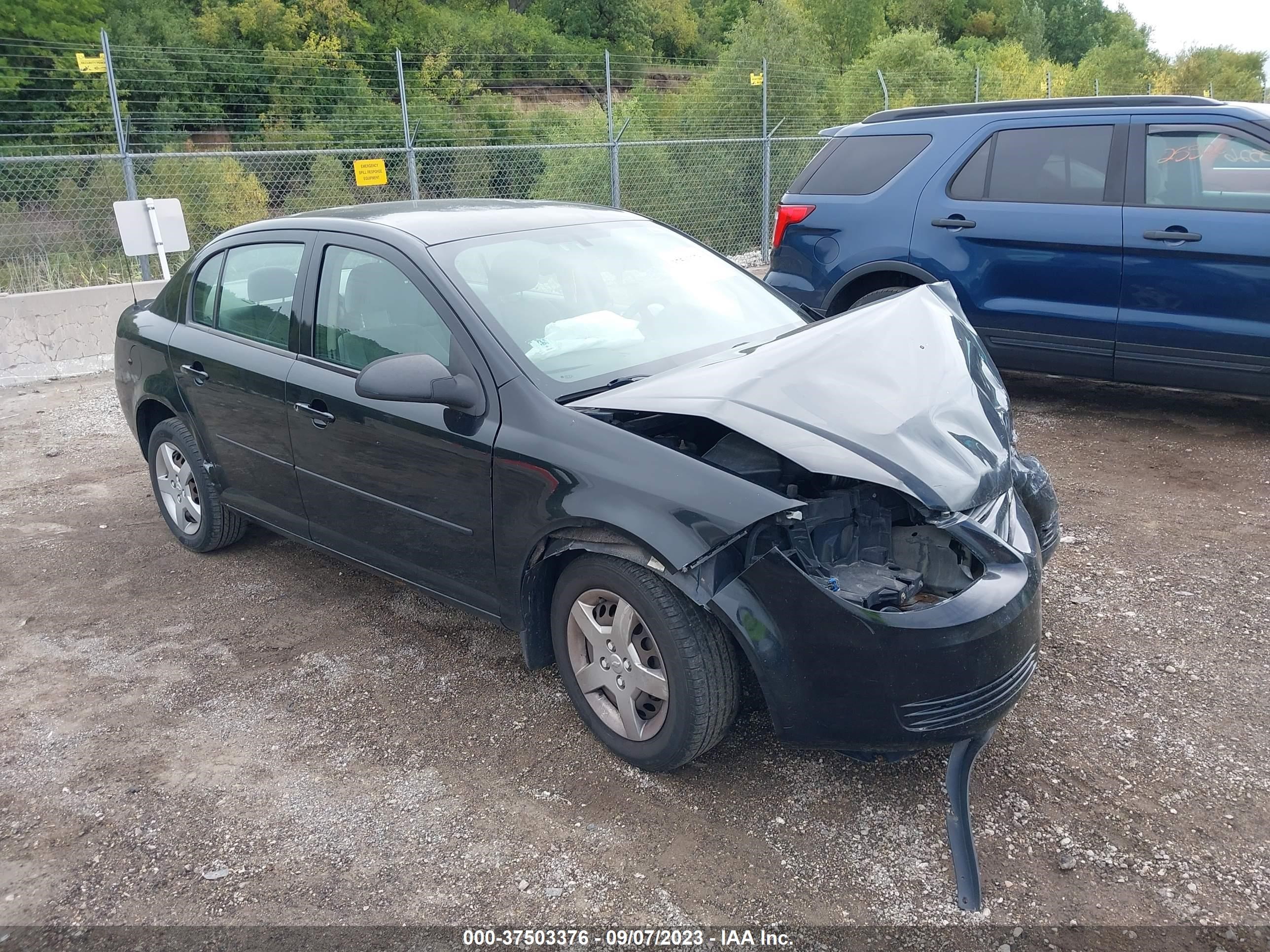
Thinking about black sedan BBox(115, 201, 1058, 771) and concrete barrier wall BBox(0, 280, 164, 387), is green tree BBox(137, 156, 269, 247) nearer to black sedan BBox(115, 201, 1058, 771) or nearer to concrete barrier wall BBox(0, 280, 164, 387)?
concrete barrier wall BBox(0, 280, 164, 387)

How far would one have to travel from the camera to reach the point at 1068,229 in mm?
5953

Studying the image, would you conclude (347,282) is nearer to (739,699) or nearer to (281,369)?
(281,369)

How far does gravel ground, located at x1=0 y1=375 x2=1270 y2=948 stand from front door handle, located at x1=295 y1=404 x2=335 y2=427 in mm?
924

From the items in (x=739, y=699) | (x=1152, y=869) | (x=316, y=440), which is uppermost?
(x=316, y=440)

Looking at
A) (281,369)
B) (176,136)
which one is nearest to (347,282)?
(281,369)

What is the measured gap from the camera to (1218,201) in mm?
5586

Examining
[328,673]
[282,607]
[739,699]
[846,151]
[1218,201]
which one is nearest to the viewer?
[739,699]

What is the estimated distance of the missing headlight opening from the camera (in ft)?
8.87

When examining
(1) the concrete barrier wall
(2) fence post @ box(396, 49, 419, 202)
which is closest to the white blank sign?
(1) the concrete barrier wall

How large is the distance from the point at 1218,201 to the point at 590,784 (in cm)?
490

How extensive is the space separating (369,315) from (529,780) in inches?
71.6

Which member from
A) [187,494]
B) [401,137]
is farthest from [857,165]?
[401,137]

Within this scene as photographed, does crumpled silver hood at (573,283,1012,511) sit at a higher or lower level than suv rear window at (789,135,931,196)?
lower

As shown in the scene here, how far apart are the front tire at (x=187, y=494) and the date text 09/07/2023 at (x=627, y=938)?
2.81 meters
